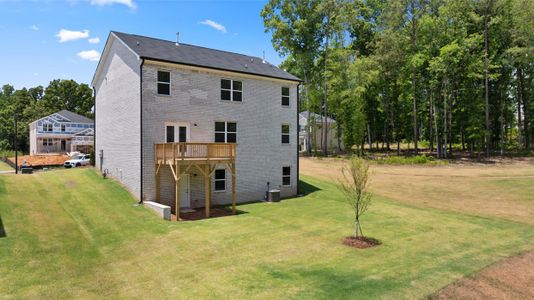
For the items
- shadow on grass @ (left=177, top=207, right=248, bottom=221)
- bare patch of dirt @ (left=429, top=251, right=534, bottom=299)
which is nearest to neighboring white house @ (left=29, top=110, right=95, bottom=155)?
shadow on grass @ (left=177, top=207, right=248, bottom=221)

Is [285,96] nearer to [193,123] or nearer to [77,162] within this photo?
[193,123]

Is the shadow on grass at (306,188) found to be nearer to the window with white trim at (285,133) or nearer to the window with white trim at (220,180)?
the window with white trim at (285,133)

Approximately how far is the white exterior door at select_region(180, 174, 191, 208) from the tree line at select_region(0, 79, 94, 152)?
55682 mm

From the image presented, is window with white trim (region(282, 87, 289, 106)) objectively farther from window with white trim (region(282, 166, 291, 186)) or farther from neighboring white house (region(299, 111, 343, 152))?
neighboring white house (region(299, 111, 343, 152))

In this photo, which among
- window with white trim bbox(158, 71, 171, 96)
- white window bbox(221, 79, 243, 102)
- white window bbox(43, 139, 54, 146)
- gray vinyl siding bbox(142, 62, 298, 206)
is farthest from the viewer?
white window bbox(43, 139, 54, 146)

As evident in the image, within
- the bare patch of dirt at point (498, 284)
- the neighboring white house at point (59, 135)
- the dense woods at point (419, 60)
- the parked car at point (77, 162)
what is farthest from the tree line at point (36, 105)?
the bare patch of dirt at point (498, 284)

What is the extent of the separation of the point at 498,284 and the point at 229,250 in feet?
26.3

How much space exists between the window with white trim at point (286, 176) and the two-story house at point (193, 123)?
72 millimetres

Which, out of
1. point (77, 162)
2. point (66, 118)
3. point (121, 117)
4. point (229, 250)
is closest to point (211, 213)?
point (229, 250)

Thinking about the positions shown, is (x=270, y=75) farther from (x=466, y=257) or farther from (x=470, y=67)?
(x=470, y=67)

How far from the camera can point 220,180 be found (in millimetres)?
20922

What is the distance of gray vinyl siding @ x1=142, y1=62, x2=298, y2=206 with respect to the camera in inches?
723

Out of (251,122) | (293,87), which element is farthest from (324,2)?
(251,122)

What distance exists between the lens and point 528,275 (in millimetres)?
9781
